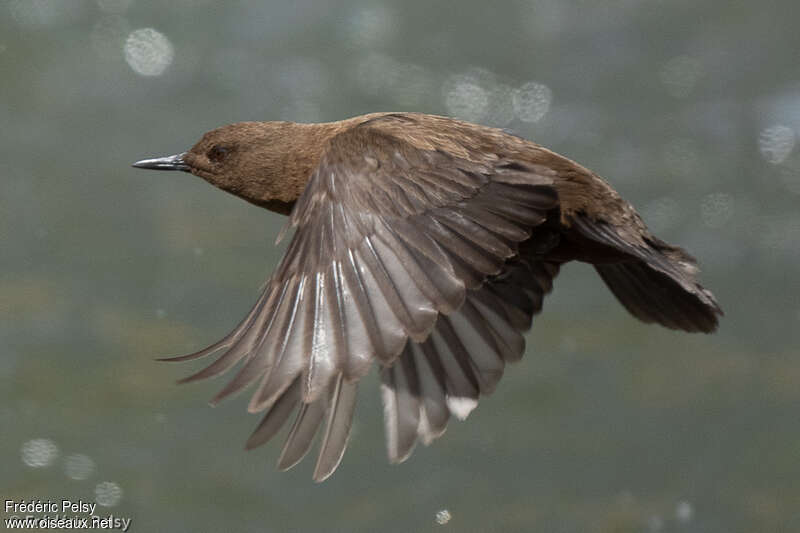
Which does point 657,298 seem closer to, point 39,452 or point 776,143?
point 39,452

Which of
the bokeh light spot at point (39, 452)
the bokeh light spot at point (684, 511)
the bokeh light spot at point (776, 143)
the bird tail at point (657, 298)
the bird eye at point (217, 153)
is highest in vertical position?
the bird eye at point (217, 153)

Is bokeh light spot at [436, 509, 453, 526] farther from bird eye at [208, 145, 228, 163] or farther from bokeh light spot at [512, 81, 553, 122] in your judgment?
bokeh light spot at [512, 81, 553, 122]

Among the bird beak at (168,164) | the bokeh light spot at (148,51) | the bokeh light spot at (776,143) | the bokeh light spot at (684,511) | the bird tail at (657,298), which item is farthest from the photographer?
the bokeh light spot at (148,51)

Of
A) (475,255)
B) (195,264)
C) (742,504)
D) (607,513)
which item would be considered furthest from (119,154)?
(475,255)

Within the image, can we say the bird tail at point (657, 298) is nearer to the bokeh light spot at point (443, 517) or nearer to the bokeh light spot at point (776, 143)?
the bokeh light spot at point (443, 517)

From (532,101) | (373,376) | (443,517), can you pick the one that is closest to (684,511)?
(443,517)

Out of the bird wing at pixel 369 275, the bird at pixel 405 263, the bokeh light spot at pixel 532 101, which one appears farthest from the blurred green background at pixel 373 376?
the bird wing at pixel 369 275

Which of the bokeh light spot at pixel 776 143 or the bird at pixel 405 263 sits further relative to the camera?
the bokeh light spot at pixel 776 143
